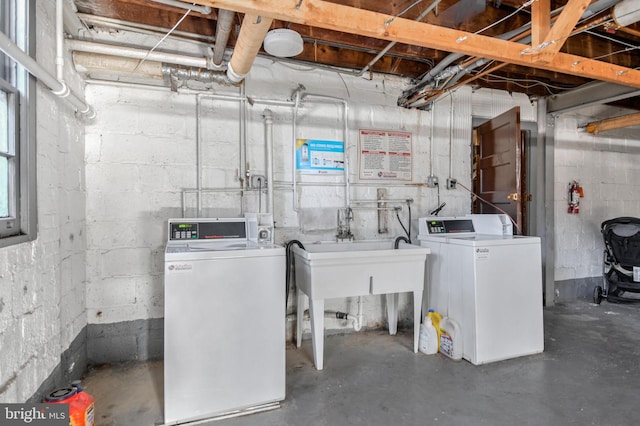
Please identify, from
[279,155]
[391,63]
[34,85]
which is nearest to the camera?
[34,85]

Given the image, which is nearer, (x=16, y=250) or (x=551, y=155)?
(x=16, y=250)

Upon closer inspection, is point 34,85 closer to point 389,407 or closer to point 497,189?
point 389,407

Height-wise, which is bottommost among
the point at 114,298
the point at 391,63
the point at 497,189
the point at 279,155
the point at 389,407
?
the point at 389,407

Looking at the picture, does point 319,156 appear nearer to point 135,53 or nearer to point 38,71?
point 135,53

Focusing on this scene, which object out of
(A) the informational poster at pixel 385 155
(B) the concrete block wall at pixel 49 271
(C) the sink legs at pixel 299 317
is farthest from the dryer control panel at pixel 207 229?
(A) the informational poster at pixel 385 155

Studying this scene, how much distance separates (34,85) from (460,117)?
337 centimetres

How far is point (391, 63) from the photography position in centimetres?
306

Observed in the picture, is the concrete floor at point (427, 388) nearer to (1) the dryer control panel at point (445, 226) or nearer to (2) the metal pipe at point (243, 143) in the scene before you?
(1) the dryer control panel at point (445, 226)

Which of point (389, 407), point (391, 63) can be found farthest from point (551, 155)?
point (389, 407)

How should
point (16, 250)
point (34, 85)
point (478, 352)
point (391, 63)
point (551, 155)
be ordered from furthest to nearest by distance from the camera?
point (551, 155)
point (391, 63)
point (478, 352)
point (34, 85)
point (16, 250)

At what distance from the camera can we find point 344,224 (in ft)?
9.98

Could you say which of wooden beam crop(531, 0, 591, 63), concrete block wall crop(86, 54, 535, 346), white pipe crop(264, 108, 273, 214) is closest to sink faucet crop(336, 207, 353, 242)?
concrete block wall crop(86, 54, 535, 346)

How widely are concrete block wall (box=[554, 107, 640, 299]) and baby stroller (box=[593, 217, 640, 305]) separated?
8.6 inches

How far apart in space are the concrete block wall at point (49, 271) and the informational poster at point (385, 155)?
2.18 metres
